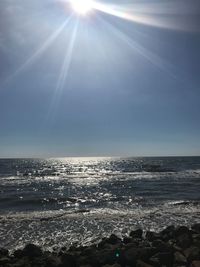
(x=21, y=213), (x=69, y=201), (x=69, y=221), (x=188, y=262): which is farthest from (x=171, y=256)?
(x=69, y=201)

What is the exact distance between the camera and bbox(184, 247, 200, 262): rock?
10.7 m

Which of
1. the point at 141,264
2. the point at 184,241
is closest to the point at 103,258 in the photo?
the point at 141,264

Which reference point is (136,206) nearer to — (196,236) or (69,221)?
(69,221)

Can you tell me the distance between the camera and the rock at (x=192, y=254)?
10688 mm

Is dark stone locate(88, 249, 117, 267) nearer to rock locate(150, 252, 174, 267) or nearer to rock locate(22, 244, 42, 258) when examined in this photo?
rock locate(150, 252, 174, 267)

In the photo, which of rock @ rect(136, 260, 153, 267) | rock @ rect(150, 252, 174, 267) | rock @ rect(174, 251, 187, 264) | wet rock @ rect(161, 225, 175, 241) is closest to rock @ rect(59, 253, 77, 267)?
rock @ rect(136, 260, 153, 267)

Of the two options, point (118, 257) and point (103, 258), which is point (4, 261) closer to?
point (103, 258)

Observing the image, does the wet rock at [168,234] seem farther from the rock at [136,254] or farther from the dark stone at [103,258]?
the dark stone at [103,258]

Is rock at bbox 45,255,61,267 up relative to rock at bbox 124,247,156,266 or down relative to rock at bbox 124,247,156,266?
down

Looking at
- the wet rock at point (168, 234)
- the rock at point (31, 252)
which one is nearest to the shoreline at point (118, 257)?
the rock at point (31, 252)

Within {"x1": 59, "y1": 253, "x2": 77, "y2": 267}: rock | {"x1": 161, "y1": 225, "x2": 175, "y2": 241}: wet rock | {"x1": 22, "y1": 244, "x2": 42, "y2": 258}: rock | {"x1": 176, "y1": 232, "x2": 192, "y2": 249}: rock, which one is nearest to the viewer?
{"x1": 59, "y1": 253, "x2": 77, "y2": 267}: rock

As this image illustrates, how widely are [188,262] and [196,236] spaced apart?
3.55m

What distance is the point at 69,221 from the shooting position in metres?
20.0

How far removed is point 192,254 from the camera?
10828 millimetres
